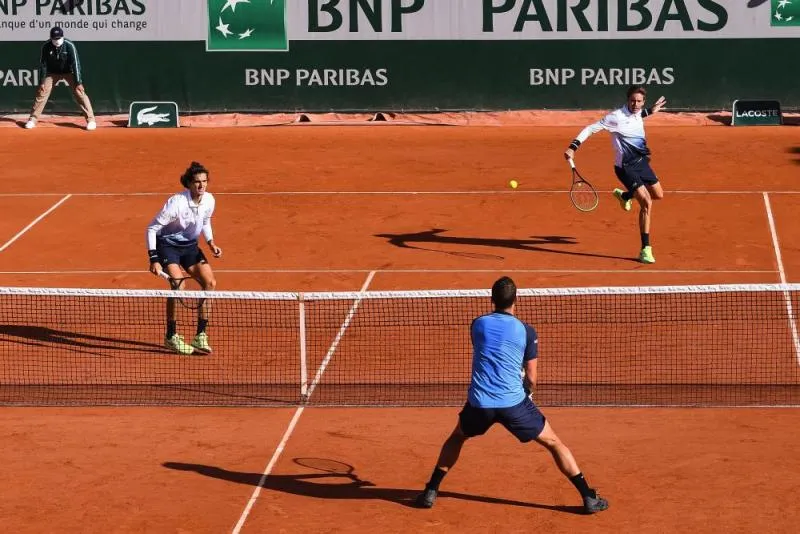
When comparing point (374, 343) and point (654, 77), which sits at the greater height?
point (654, 77)

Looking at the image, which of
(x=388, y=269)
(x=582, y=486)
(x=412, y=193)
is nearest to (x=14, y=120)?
(x=412, y=193)

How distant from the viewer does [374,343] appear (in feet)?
49.8

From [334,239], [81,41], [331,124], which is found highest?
[81,41]

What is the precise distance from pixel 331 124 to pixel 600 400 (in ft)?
52.6

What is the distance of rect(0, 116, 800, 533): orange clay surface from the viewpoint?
10.0 meters

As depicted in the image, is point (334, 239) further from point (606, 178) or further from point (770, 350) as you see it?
point (770, 350)

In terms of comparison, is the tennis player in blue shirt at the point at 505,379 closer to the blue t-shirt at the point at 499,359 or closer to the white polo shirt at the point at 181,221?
the blue t-shirt at the point at 499,359

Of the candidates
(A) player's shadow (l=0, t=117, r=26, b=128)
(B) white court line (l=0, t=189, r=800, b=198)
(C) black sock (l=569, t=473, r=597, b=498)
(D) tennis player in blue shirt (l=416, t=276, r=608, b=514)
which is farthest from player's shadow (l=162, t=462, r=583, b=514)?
(A) player's shadow (l=0, t=117, r=26, b=128)

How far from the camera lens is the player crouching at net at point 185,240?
14.0 metres

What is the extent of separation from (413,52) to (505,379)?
752 inches

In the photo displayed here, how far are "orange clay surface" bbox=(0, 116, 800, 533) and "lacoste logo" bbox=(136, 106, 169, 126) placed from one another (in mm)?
514

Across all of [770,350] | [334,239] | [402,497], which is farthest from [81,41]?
[402,497]

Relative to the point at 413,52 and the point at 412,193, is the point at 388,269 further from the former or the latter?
the point at 413,52

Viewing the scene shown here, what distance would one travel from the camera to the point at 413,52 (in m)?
27.7
